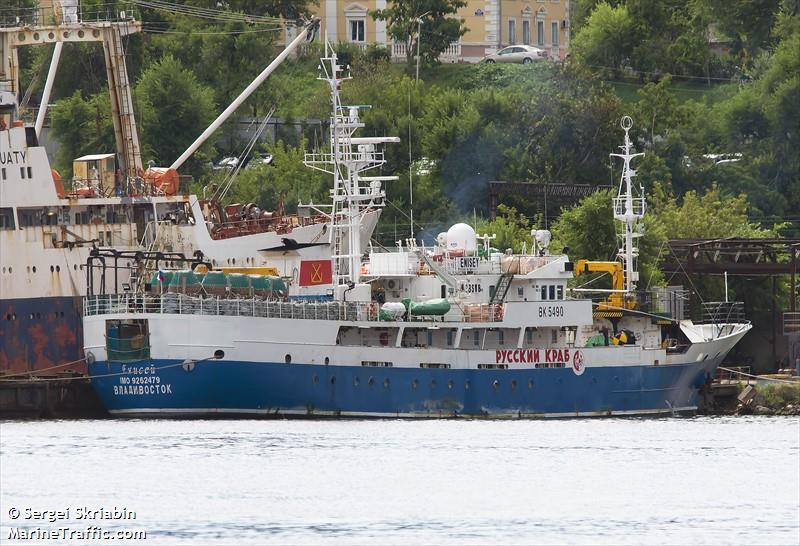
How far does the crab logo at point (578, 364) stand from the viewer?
296 feet

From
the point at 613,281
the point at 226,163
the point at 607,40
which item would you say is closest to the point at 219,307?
the point at 613,281

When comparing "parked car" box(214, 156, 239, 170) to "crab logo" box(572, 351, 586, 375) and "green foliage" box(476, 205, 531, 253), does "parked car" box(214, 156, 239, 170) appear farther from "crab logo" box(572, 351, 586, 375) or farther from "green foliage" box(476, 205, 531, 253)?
"crab logo" box(572, 351, 586, 375)

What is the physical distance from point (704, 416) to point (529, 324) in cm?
883

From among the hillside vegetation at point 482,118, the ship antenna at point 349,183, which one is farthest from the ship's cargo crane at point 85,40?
the hillside vegetation at point 482,118

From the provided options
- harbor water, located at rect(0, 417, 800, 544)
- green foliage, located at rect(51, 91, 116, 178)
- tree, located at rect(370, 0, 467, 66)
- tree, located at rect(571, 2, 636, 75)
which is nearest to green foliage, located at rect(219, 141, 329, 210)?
green foliage, located at rect(51, 91, 116, 178)

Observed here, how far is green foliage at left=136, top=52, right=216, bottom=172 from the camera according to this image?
123 meters

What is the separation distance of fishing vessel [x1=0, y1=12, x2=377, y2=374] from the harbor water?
632 centimetres

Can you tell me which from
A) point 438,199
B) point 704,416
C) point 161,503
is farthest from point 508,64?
point 161,503

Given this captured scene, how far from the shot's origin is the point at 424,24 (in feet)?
454

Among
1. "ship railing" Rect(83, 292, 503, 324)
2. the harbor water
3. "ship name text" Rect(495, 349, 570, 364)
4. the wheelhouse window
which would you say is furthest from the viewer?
the wheelhouse window

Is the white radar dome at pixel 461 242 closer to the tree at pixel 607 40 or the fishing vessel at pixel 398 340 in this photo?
the fishing vessel at pixel 398 340

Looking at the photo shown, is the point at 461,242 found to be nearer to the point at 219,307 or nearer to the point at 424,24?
the point at 219,307

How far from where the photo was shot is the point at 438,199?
122500 mm

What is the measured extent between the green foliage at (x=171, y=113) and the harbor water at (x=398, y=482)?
129 feet
